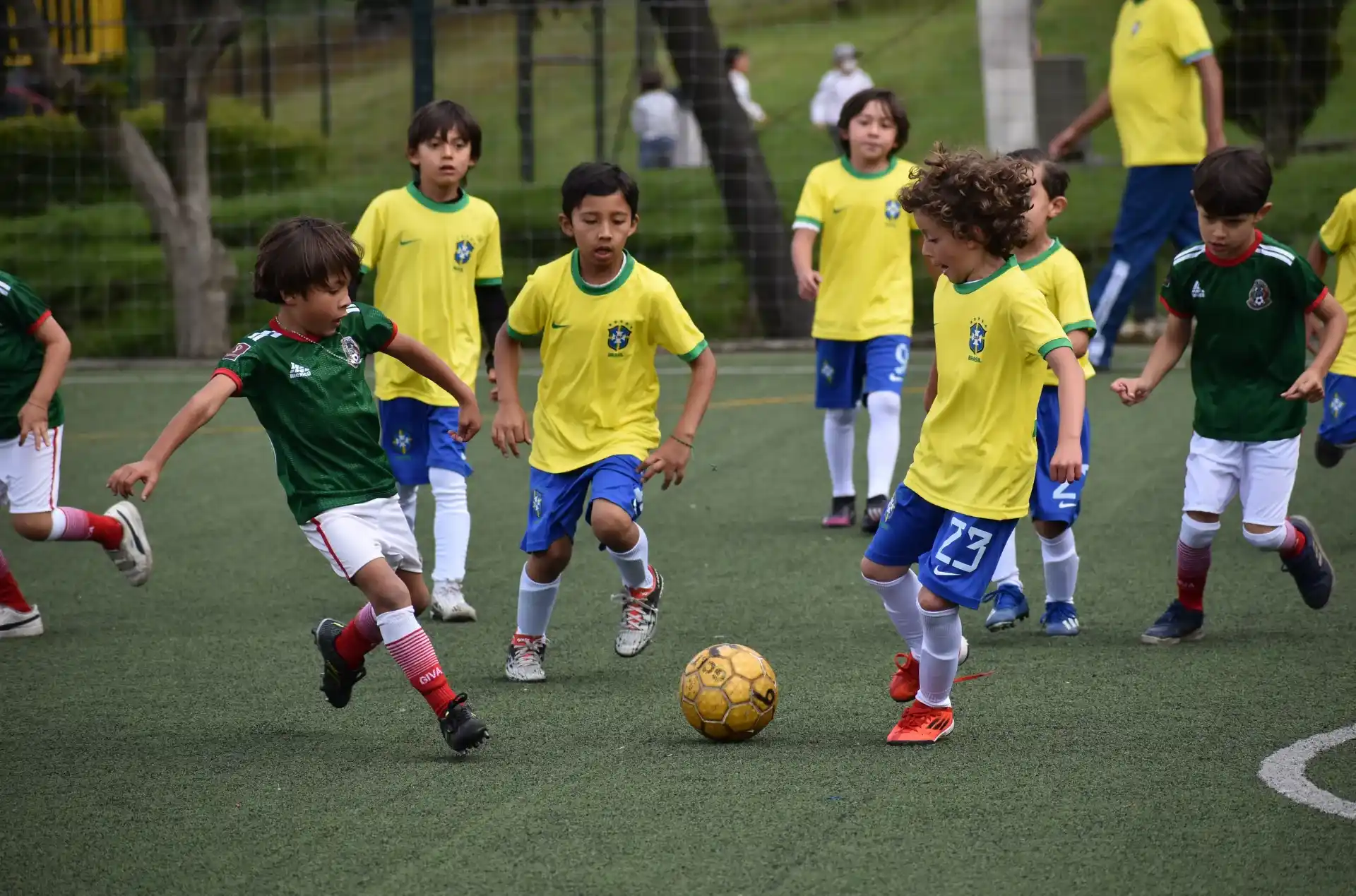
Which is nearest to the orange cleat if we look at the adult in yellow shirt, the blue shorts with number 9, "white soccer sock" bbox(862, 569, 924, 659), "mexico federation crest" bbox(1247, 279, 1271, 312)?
"white soccer sock" bbox(862, 569, 924, 659)

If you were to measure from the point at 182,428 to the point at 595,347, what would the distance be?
1423 mm

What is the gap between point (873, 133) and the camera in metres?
7.84

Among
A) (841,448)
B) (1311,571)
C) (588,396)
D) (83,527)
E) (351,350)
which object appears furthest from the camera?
(841,448)

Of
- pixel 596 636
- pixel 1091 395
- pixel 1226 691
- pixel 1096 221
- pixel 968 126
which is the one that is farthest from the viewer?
pixel 968 126

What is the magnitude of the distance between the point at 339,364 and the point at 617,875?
1.81 m

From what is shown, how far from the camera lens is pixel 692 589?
687cm

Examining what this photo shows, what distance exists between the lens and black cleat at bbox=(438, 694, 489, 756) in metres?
4.54

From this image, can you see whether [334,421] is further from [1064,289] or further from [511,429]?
[1064,289]

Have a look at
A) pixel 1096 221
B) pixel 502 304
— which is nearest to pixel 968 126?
pixel 1096 221

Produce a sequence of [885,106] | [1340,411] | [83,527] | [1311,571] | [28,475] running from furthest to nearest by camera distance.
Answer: [885,106], [1340,411], [83,527], [28,475], [1311,571]

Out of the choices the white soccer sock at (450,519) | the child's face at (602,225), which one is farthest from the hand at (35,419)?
the child's face at (602,225)

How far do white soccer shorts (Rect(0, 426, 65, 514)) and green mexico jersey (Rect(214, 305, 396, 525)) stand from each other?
203 centimetres

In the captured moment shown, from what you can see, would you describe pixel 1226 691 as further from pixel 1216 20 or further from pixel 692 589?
pixel 1216 20

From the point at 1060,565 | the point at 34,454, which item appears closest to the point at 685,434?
the point at 1060,565
